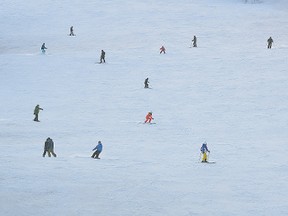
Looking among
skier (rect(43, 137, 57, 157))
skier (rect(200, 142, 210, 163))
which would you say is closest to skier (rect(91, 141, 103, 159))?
skier (rect(43, 137, 57, 157))

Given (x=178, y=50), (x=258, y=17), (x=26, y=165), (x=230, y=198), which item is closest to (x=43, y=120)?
(x=26, y=165)

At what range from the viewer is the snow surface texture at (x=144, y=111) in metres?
16.9

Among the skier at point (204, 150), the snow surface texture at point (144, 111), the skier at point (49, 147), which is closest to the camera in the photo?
the snow surface texture at point (144, 111)

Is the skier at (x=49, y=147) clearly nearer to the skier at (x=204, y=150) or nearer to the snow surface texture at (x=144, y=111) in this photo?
the snow surface texture at (x=144, y=111)

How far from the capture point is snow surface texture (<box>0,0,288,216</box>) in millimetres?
16891

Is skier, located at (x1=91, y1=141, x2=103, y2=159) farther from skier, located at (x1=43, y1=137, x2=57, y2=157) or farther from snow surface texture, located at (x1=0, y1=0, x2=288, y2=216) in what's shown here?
skier, located at (x1=43, y1=137, x2=57, y2=157)

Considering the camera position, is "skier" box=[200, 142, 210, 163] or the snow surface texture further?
"skier" box=[200, 142, 210, 163]

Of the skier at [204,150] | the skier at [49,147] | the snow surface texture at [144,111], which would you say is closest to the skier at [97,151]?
the snow surface texture at [144,111]

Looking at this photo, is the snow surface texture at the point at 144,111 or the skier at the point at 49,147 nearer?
the snow surface texture at the point at 144,111

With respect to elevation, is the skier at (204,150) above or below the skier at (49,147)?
above

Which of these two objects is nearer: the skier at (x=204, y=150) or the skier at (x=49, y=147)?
the skier at (x=204, y=150)

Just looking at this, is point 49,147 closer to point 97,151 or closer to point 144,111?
point 97,151

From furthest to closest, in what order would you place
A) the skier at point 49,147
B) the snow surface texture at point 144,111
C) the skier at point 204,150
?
1. the skier at point 49,147
2. the skier at point 204,150
3. the snow surface texture at point 144,111

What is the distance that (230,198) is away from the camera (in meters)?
17.0
